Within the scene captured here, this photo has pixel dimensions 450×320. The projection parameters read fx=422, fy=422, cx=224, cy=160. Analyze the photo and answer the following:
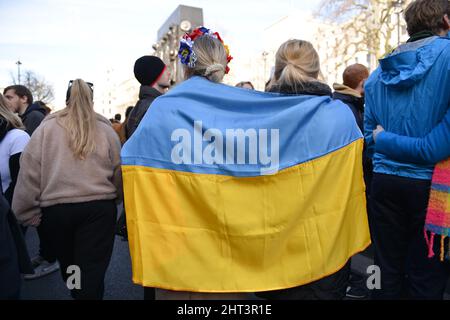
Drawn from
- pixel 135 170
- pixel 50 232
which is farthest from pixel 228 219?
pixel 50 232

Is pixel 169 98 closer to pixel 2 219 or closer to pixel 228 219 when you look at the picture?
pixel 228 219

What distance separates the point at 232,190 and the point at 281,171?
0.22 metres

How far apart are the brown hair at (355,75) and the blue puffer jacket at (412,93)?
1.68 meters

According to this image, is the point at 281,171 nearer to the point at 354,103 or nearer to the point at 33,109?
the point at 354,103

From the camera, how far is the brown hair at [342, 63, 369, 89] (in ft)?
13.5

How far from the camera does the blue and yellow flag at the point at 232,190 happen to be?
69.7 inches

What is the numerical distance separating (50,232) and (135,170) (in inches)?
54.5

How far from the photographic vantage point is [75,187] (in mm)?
2787

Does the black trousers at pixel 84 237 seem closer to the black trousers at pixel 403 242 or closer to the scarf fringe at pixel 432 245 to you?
the black trousers at pixel 403 242

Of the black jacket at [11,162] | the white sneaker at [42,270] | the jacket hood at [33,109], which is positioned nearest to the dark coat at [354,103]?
the black jacket at [11,162]

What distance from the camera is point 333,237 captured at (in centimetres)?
187

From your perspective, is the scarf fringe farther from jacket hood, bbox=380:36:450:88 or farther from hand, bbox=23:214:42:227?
hand, bbox=23:214:42:227

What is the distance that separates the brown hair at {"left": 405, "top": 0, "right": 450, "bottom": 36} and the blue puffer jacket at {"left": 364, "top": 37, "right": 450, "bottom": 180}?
14 centimetres

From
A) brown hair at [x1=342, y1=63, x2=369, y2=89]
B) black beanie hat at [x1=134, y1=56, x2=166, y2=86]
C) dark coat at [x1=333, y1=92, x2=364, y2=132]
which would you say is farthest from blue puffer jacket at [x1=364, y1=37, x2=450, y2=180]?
black beanie hat at [x1=134, y1=56, x2=166, y2=86]
